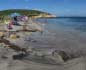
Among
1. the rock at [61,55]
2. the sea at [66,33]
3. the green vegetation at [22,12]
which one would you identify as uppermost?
the green vegetation at [22,12]

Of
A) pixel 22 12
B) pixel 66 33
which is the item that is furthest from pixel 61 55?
pixel 22 12

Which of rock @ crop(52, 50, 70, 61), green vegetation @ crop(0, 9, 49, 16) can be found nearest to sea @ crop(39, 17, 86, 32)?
green vegetation @ crop(0, 9, 49, 16)

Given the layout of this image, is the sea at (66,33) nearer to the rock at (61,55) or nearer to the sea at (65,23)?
the sea at (65,23)

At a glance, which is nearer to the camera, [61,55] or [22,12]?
[61,55]

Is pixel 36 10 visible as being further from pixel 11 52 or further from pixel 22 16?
pixel 11 52

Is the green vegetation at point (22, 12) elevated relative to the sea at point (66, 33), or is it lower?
elevated

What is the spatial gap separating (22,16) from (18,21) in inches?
5.7

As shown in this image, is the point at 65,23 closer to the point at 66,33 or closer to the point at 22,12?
the point at 66,33

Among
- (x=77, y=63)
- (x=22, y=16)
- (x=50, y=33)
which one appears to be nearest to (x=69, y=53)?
(x=77, y=63)

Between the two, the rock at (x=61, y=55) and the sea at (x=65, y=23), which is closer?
the rock at (x=61, y=55)

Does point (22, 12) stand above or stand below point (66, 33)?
above

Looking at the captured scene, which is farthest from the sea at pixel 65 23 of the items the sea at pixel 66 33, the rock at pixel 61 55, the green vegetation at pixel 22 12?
the rock at pixel 61 55

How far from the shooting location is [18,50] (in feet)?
12.9

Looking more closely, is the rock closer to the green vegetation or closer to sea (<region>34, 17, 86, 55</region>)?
sea (<region>34, 17, 86, 55</region>)
